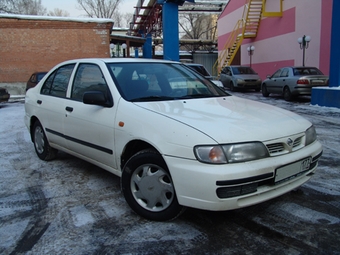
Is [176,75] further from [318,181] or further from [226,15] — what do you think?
[226,15]

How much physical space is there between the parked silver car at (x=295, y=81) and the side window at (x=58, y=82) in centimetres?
1022

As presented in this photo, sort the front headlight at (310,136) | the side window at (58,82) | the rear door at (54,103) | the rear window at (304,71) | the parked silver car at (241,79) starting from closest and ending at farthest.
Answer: the front headlight at (310,136)
the rear door at (54,103)
the side window at (58,82)
the rear window at (304,71)
the parked silver car at (241,79)

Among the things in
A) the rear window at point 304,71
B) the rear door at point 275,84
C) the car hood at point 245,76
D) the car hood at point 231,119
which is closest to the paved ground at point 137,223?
the car hood at point 231,119

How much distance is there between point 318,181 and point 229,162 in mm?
1934

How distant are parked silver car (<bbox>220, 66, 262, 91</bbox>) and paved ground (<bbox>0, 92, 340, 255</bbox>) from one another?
44.7 ft

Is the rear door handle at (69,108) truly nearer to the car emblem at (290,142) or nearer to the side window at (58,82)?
the side window at (58,82)

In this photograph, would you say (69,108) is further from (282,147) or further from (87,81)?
(282,147)

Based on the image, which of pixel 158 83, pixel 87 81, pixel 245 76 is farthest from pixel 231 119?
pixel 245 76

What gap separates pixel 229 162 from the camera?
8.12 ft

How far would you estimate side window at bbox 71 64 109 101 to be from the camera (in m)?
3.69

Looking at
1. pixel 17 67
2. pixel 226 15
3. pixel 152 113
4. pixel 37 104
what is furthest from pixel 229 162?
pixel 226 15

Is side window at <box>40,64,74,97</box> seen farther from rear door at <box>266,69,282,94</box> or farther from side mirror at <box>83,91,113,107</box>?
rear door at <box>266,69,282,94</box>

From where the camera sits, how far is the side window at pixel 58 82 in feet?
14.3

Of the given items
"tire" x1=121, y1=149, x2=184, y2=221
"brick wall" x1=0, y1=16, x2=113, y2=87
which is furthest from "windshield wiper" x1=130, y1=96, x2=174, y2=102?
"brick wall" x1=0, y1=16, x2=113, y2=87
